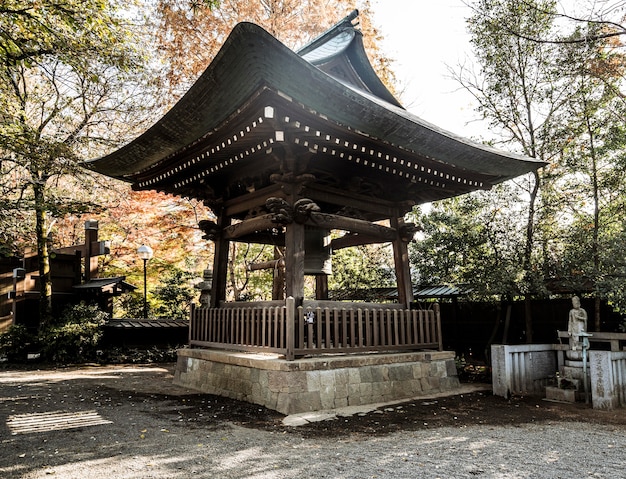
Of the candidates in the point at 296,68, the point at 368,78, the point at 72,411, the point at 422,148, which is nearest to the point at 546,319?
the point at 422,148

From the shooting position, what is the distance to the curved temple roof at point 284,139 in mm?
5000

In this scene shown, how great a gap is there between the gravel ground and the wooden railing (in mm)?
885

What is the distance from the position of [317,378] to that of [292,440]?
4.78ft

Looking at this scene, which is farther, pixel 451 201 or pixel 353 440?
pixel 451 201

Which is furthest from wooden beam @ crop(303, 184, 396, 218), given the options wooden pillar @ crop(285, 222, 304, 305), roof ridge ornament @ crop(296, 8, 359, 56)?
roof ridge ornament @ crop(296, 8, 359, 56)

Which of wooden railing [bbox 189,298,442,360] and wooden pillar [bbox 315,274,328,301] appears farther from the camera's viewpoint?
wooden pillar [bbox 315,274,328,301]

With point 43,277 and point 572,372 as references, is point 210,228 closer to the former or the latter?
point 43,277

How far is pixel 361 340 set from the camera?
6137 millimetres

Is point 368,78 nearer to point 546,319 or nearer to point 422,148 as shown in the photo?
point 422,148

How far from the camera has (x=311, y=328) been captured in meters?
5.73

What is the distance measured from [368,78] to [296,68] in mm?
4668

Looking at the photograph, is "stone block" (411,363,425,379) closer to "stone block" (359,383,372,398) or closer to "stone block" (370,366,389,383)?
"stone block" (370,366,389,383)

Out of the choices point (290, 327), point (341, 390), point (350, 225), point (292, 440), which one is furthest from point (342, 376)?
point (350, 225)

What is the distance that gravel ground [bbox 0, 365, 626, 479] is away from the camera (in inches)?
125
